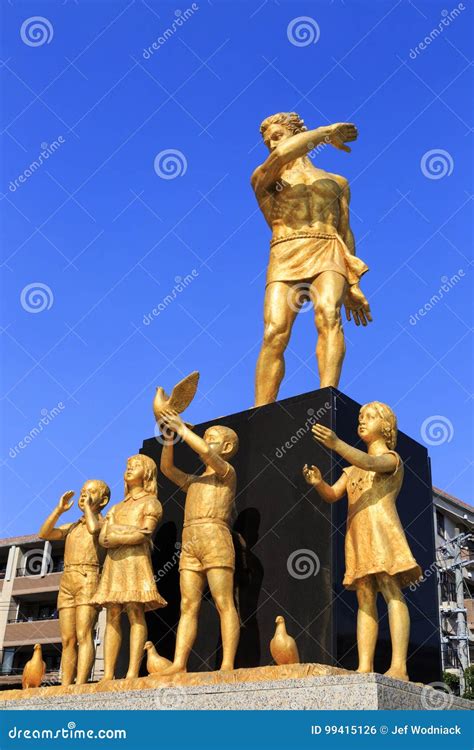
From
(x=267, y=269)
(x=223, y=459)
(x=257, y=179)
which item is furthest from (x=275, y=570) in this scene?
(x=257, y=179)

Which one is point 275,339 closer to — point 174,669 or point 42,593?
point 174,669

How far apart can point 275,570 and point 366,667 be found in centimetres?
122

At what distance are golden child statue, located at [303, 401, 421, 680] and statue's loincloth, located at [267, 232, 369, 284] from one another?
217 centimetres

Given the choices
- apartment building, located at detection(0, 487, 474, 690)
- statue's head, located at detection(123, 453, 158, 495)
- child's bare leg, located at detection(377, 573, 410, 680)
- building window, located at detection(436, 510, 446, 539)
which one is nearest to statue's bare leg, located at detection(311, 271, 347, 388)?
statue's head, located at detection(123, 453, 158, 495)

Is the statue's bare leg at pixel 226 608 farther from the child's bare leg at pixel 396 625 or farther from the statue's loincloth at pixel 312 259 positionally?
the statue's loincloth at pixel 312 259

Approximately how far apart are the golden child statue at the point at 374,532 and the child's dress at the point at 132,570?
1.54 metres

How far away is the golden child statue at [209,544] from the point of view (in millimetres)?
6219

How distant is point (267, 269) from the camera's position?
8477mm

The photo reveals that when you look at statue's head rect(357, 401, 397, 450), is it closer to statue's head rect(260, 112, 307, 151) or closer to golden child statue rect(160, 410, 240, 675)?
golden child statue rect(160, 410, 240, 675)

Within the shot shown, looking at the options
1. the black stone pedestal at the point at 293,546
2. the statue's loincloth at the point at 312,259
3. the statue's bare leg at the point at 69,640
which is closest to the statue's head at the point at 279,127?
the statue's loincloth at the point at 312,259

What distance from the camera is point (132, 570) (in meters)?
6.69

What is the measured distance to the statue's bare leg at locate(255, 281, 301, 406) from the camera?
8070 millimetres

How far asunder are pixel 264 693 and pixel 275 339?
12.2 ft
